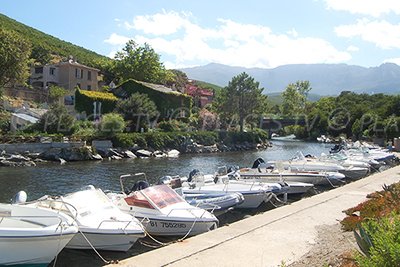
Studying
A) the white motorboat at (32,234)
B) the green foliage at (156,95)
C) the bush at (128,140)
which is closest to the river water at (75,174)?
the bush at (128,140)

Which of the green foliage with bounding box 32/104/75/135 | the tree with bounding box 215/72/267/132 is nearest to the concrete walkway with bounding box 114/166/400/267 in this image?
the green foliage with bounding box 32/104/75/135

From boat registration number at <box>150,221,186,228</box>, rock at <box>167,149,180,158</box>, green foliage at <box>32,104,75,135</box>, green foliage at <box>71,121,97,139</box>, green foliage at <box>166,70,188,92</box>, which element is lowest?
rock at <box>167,149,180,158</box>

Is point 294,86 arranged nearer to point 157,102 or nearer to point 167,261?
point 157,102

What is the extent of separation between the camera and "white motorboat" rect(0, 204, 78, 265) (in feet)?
33.4

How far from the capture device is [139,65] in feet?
289

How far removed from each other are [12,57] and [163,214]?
143 feet

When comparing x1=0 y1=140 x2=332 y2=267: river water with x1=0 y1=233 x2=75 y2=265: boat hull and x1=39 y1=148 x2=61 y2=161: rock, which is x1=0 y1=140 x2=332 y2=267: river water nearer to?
x1=0 y1=233 x2=75 y2=265: boat hull

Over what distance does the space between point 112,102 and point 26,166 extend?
27.8m

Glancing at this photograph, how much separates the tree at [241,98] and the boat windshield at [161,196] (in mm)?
64674

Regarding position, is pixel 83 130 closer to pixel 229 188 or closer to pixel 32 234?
pixel 229 188

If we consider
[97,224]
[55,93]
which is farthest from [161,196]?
[55,93]

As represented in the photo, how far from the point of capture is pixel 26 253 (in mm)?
10398

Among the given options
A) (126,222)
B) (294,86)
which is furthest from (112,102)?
(294,86)

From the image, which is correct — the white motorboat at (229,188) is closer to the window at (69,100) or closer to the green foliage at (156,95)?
the window at (69,100)
